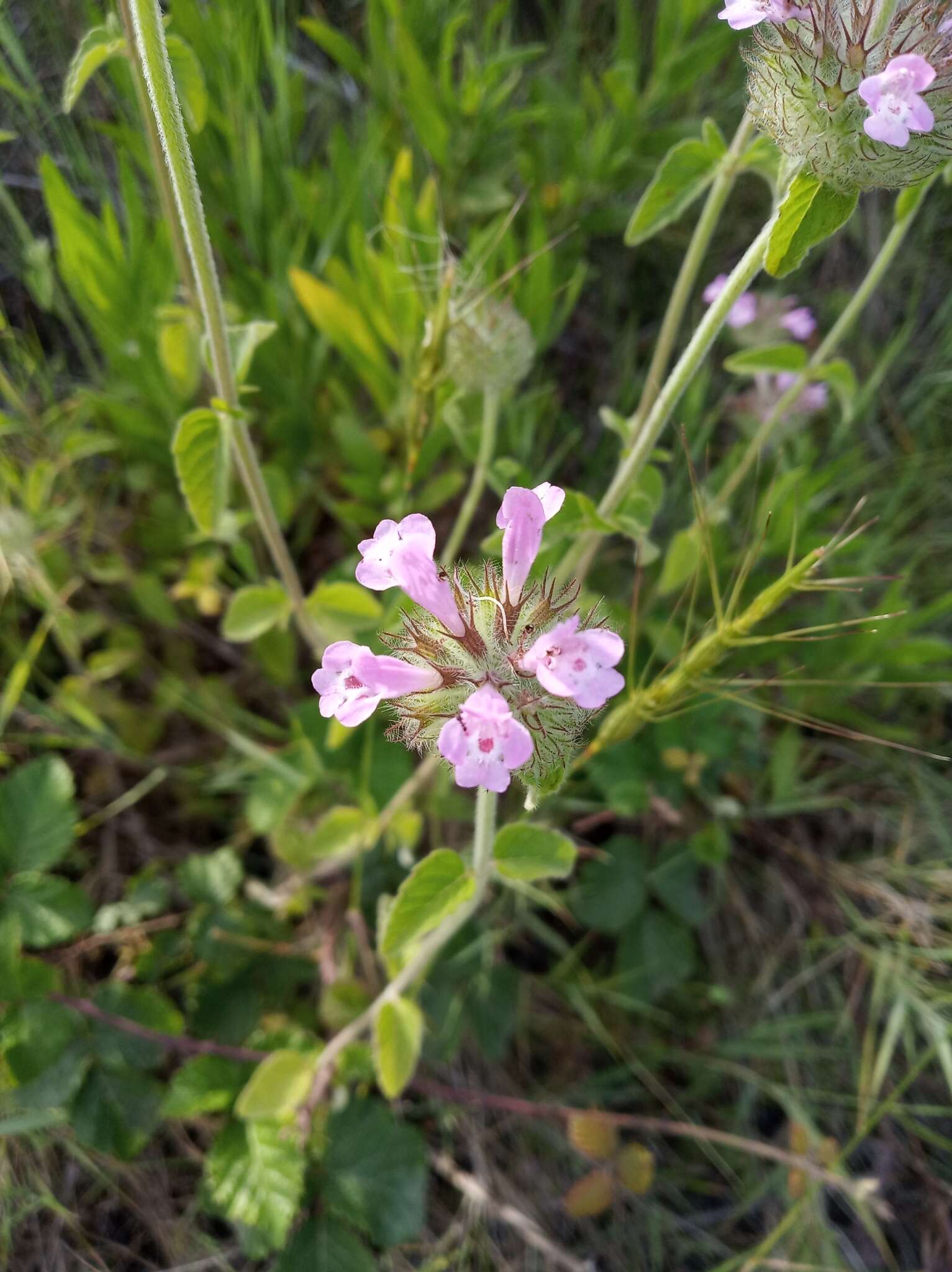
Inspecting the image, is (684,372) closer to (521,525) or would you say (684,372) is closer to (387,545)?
(521,525)

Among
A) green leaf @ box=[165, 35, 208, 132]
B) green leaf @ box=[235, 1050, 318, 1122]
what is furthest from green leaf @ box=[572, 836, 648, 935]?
green leaf @ box=[165, 35, 208, 132]

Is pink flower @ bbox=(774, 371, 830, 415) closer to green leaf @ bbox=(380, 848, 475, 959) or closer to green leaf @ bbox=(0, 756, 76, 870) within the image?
A: green leaf @ bbox=(380, 848, 475, 959)

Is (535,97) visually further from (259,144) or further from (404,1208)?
(404,1208)

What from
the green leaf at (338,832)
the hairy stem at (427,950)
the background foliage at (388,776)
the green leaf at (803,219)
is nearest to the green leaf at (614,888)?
the background foliage at (388,776)

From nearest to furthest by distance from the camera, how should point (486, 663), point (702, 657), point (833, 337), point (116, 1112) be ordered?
point (486, 663) → point (702, 657) → point (833, 337) → point (116, 1112)

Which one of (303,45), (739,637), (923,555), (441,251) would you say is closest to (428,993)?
(739,637)

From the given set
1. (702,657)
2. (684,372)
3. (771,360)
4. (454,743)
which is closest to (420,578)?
(454,743)
